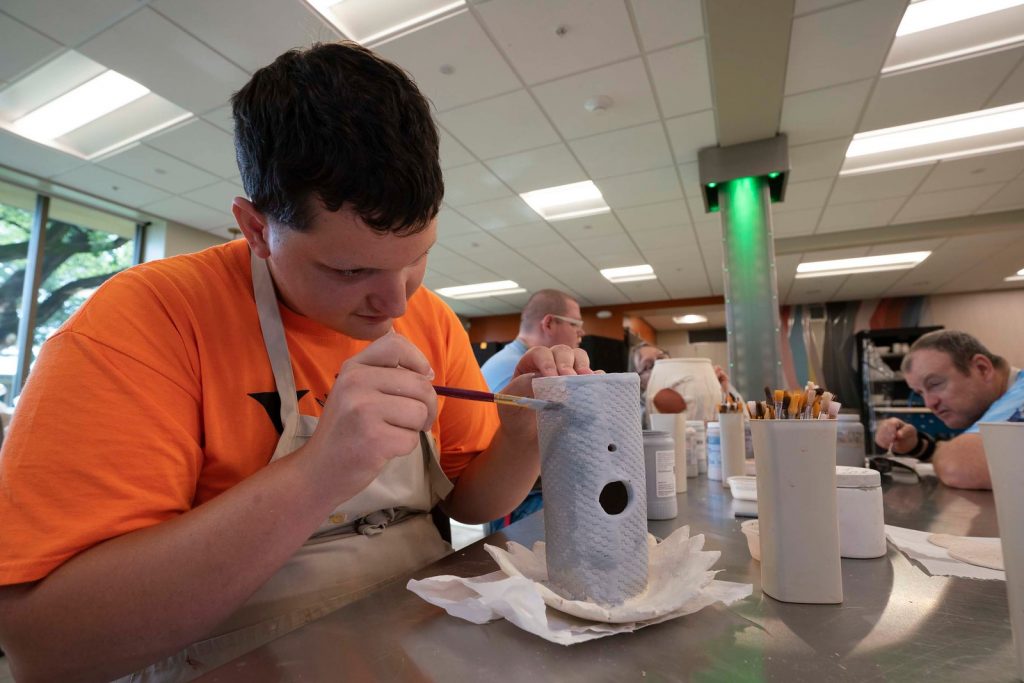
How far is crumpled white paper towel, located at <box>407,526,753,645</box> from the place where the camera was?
566 millimetres

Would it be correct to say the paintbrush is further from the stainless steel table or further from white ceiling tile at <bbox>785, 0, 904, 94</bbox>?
white ceiling tile at <bbox>785, 0, 904, 94</bbox>

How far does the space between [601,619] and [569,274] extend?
733 centimetres

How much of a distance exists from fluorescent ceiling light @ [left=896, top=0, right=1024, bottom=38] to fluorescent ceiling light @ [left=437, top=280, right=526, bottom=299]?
5710 millimetres

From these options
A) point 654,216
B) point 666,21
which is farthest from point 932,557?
point 654,216

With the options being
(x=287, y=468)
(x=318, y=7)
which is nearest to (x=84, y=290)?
(x=318, y=7)

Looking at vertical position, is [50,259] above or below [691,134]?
below

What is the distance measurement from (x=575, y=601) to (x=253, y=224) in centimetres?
70

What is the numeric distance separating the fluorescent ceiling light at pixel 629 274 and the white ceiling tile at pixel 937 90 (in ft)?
12.4

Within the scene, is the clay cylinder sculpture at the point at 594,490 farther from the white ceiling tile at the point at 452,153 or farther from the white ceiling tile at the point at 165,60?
the white ceiling tile at the point at 452,153

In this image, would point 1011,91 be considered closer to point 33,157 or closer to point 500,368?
point 500,368

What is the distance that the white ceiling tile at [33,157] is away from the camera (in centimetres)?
390

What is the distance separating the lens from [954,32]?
117 inches

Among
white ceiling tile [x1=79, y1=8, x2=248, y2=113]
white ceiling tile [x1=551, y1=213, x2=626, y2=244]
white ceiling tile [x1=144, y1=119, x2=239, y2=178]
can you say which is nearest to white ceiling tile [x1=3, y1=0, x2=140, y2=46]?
white ceiling tile [x1=79, y1=8, x2=248, y2=113]

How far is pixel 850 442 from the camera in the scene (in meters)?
1.46
